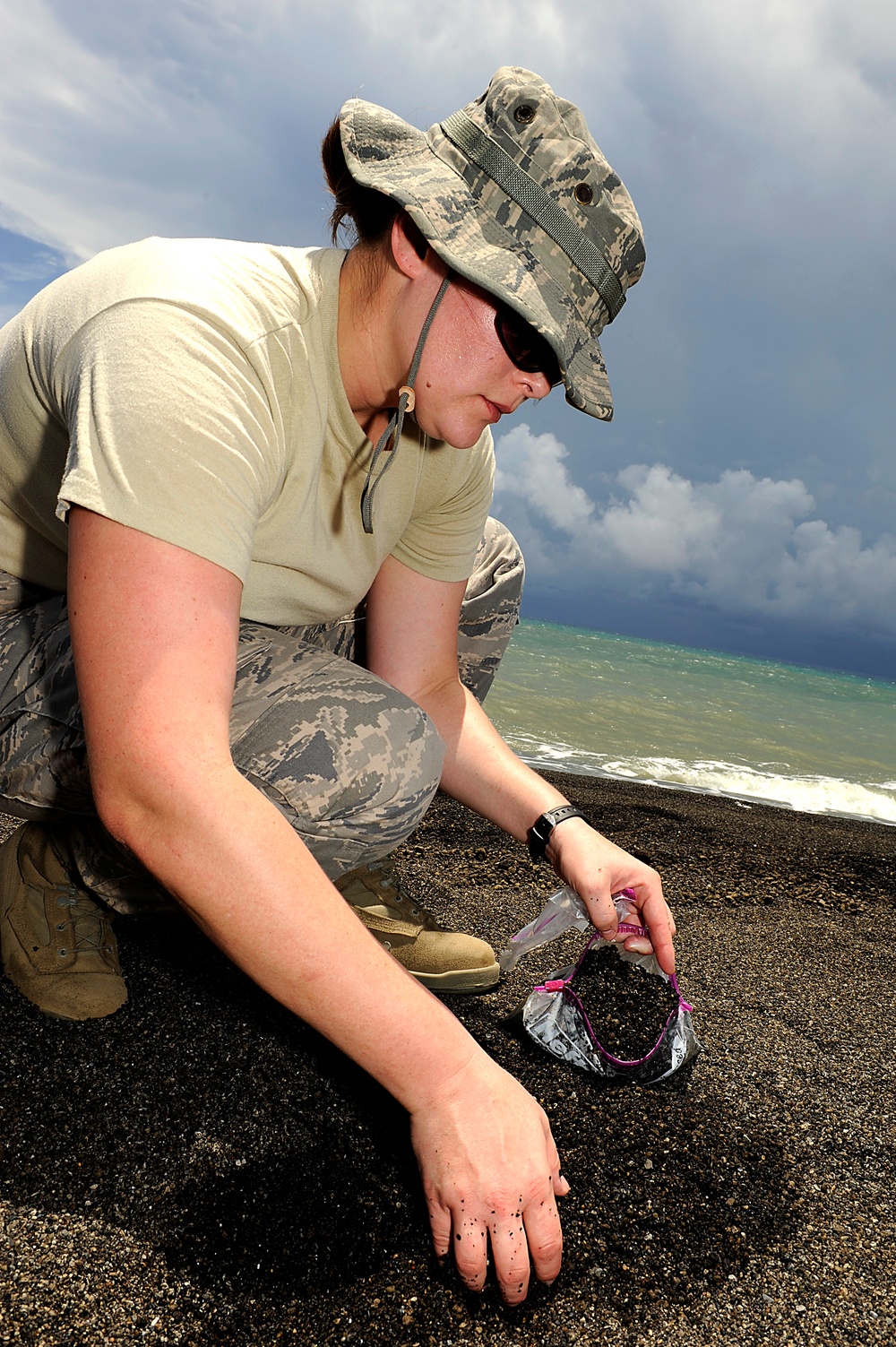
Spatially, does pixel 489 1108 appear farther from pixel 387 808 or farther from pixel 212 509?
pixel 212 509

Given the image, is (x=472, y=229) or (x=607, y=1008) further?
(x=607, y=1008)

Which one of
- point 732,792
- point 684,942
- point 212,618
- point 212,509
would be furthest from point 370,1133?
point 732,792

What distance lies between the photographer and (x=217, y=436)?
43.9 inches

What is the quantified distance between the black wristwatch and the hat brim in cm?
82

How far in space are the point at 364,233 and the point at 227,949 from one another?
122 cm

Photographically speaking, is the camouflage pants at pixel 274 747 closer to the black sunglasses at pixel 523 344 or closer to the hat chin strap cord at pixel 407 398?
the hat chin strap cord at pixel 407 398

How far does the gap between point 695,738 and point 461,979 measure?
7.95 metres

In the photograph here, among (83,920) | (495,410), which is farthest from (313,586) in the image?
(83,920)

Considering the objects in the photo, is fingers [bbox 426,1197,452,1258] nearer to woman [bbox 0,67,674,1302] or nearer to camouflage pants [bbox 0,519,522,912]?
woman [bbox 0,67,674,1302]

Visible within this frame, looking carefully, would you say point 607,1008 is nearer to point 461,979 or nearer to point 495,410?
point 461,979

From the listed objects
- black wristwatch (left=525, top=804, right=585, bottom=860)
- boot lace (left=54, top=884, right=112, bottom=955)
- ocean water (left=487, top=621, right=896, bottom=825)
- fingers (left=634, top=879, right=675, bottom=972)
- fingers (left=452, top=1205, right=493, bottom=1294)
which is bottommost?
ocean water (left=487, top=621, right=896, bottom=825)

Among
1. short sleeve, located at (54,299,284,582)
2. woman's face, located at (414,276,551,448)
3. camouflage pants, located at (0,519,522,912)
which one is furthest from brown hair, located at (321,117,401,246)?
camouflage pants, located at (0,519,522,912)

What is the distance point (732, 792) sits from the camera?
Answer: 683 cm

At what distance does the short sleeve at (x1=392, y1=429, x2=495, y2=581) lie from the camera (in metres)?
1.93
